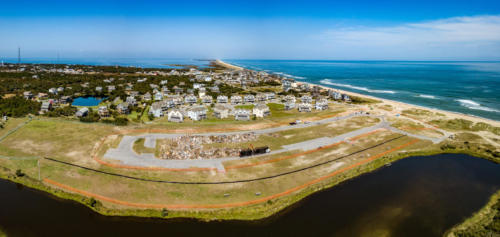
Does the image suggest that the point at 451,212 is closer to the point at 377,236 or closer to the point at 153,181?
the point at 377,236

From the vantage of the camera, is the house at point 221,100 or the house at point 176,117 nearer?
the house at point 176,117

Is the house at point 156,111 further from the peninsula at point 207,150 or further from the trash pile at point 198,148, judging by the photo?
the trash pile at point 198,148

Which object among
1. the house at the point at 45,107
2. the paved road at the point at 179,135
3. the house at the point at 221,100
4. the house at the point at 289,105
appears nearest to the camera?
the paved road at the point at 179,135

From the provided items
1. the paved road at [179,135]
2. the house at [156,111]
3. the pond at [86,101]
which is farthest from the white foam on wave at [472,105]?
the pond at [86,101]

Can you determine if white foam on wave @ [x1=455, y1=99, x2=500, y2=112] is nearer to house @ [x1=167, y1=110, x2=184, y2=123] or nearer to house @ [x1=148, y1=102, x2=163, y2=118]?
house @ [x1=167, y1=110, x2=184, y2=123]

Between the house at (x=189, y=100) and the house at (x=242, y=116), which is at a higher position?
the house at (x=189, y=100)

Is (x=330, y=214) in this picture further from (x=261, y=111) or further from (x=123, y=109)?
(x=123, y=109)

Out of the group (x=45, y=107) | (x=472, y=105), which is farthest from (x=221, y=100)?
(x=472, y=105)
